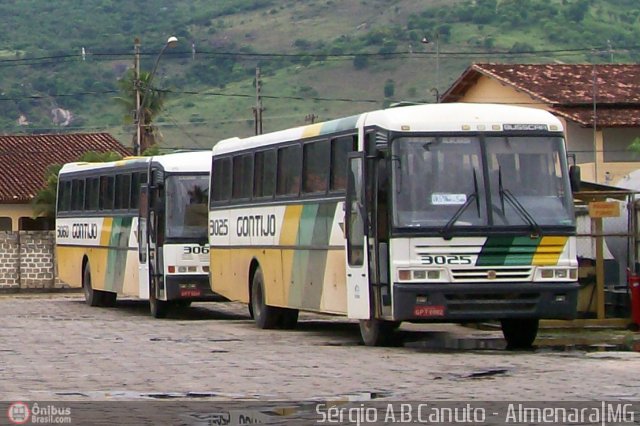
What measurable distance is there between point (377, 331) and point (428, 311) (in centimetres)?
143

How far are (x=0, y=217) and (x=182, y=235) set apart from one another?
116 feet

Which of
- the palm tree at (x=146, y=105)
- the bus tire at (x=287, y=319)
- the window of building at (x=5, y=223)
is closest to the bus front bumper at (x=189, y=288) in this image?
the bus tire at (x=287, y=319)

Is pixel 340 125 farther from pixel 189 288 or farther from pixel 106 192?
pixel 106 192

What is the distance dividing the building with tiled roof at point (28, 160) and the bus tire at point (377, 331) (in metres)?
42.6

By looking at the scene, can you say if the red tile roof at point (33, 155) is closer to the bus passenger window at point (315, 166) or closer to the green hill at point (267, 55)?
the bus passenger window at point (315, 166)

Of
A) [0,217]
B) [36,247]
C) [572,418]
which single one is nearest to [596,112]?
[36,247]

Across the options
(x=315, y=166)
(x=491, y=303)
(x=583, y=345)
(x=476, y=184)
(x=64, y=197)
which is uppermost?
(x=64, y=197)

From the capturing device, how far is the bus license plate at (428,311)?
1897 cm

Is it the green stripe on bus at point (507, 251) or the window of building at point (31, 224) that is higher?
the window of building at point (31, 224)

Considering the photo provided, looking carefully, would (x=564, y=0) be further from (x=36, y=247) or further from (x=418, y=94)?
(x=36, y=247)

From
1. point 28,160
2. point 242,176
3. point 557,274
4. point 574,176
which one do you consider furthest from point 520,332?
point 28,160

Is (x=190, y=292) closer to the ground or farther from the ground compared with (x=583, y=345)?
farther from the ground

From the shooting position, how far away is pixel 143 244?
30.7 m

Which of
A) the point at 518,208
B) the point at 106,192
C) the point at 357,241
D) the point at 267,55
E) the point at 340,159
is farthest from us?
the point at 267,55
